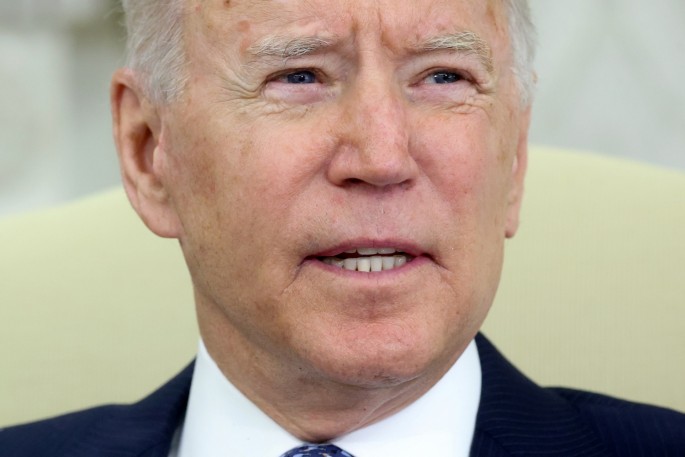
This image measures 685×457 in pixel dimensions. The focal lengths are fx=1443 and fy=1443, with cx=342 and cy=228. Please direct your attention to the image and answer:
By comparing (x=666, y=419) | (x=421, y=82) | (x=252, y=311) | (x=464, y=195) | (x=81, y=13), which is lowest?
(x=666, y=419)

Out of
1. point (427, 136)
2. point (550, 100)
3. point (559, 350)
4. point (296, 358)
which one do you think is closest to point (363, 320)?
point (296, 358)

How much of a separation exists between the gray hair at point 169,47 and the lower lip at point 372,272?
363 millimetres

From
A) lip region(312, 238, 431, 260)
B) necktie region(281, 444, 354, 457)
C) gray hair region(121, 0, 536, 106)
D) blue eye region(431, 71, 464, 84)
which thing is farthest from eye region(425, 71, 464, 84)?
necktie region(281, 444, 354, 457)

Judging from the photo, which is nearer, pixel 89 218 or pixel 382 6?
pixel 382 6

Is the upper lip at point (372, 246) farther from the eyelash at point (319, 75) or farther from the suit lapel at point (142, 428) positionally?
the suit lapel at point (142, 428)

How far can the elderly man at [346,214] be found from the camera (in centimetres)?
193

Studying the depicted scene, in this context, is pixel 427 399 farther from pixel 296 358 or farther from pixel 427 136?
pixel 427 136

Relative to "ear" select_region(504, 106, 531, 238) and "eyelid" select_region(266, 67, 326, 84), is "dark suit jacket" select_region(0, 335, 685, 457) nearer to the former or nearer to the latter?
"ear" select_region(504, 106, 531, 238)

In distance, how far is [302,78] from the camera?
6.67 feet

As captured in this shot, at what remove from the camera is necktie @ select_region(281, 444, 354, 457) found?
81.6 inches

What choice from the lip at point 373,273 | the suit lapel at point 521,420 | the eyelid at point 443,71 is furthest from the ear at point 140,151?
the suit lapel at point 521,420

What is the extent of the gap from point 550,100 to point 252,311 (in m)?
2.05

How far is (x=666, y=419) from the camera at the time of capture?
2.16 m

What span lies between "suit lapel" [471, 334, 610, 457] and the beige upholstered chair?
36 cm
